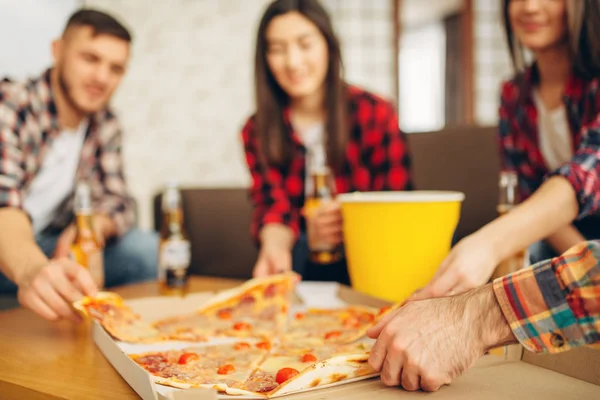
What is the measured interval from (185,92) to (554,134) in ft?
8.98

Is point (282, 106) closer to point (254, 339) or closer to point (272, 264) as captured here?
point (272, 264)

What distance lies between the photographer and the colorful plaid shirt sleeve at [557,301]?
1.56 feet

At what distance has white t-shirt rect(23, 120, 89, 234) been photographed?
64.2 inches

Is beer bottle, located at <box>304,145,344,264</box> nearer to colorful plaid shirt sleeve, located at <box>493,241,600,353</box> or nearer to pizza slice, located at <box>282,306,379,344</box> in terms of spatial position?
pizza slice, located at <box>282,306,379,344</box>

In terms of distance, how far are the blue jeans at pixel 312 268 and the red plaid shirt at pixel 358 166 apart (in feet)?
0.19

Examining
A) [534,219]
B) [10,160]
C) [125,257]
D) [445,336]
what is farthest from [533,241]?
[125,257]

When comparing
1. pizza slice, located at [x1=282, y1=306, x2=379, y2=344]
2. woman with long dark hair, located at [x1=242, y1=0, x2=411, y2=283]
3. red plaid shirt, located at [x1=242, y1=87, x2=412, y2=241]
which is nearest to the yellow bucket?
pizza slice, located at [x1=282, y1=306, x2=379, y2=344]

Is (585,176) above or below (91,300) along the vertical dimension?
above

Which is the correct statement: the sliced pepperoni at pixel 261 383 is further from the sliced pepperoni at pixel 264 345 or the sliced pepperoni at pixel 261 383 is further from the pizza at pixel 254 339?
the sliced pepperoni at pixel 264 345

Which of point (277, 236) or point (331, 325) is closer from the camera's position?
point (331, 325)

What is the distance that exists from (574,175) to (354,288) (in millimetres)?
440

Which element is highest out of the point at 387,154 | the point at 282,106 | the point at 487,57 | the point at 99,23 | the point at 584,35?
the point at 487,57

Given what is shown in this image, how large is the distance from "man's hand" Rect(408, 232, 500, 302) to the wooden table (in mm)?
388

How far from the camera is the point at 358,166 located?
1606mm
